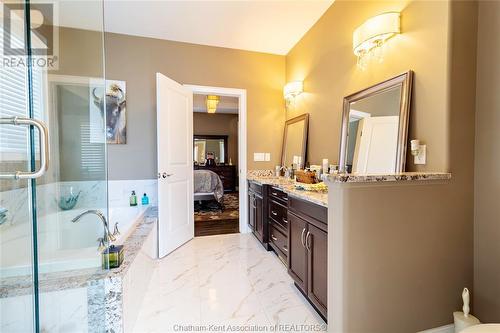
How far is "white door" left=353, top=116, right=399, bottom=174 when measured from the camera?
1.72m

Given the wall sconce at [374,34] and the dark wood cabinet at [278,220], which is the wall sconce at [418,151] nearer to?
the wall sconce at [374,34]

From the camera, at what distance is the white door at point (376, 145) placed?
1.72 m

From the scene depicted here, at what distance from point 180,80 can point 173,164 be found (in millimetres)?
1246

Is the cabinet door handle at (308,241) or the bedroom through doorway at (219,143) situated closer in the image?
the cabinet door handle at (308,241)

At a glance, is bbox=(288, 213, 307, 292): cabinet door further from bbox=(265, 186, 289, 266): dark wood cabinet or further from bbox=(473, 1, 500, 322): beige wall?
bbox=(473, 1, 500, 322): beige wall

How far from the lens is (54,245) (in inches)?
59.9

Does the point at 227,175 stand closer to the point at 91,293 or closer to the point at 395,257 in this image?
the point at 91,293

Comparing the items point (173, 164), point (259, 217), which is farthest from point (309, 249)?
point (173, 164)

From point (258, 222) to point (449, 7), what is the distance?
258 cm

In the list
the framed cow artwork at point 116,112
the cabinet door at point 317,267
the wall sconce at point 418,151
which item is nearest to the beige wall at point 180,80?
the framed cow artwork at point 116,112

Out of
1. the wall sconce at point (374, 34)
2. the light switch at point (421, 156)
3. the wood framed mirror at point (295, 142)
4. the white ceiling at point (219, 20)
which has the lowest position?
the light switch at point (421, 156)

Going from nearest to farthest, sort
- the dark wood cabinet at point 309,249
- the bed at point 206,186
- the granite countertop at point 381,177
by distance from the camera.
A: the granite countertop at point 381,177 < the dark wood cabinet at point 309,249 < the bed at point 206,186

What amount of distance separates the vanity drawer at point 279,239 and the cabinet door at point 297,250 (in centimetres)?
23

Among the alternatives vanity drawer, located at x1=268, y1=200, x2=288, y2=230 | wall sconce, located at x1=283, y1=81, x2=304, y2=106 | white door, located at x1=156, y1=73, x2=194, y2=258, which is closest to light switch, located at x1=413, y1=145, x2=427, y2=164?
vanity drawer, located at x1=268, y1=200, x2=288, y2=230
